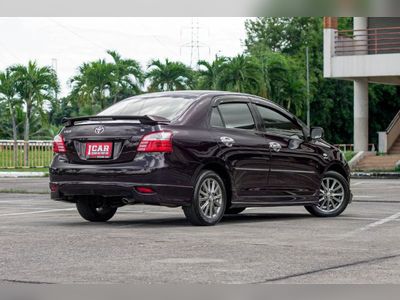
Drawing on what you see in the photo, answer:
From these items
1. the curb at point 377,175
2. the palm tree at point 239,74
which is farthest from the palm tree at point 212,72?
the curb at point 377,175

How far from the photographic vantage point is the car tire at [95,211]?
1248cm

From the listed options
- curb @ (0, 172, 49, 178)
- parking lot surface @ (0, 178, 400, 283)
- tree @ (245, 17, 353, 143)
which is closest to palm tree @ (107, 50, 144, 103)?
tree @ (245, 17, 353, 143)

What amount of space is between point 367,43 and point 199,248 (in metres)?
37.6

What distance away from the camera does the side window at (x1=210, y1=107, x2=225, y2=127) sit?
12094 mm

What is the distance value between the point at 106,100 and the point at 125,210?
47680 mm

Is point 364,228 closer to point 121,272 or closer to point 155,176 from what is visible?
point 155,176

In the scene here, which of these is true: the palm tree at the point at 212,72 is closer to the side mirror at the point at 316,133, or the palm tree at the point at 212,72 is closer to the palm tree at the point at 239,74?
the palm tree at the point at 239,74

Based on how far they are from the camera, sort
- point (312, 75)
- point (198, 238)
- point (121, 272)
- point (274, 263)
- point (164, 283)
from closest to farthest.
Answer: point (164, 283) < point (121, 272) < point (274, 263) < point (198, 238) < point (312, 75)

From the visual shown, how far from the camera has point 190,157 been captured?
11.5 metres

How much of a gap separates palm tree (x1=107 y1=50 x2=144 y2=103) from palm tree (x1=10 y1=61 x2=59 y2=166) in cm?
1500

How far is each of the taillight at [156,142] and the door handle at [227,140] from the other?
0.88 metres

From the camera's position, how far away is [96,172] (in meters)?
11.4

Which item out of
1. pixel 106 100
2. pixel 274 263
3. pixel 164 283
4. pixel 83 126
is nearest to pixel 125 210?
pixel 83 126

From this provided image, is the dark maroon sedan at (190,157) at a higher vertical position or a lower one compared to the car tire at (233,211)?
higher
